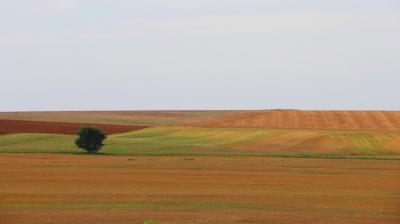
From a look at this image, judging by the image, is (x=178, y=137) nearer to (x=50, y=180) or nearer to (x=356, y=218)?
(x=50, y=180)

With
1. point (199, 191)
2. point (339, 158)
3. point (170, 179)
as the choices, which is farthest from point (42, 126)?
point (199, 191)

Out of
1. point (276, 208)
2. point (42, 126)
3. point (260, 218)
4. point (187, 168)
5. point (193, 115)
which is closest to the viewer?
point (260, 218)

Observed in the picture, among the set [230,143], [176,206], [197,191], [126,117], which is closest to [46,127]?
[230,143]

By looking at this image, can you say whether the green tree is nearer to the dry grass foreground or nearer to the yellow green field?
the yellow green field

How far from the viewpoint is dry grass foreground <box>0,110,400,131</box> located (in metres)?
102

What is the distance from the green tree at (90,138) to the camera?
78.1 metres

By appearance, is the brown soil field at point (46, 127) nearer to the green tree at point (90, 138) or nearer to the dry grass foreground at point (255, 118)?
the dry grass foreground at point (255, 118)

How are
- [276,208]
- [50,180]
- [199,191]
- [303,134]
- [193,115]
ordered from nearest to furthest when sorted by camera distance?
[276,208] → [199,191] → [50,180] → [303,134] → [193,115]

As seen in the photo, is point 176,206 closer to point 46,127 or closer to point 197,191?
point 197,191

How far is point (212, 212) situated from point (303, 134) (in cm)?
6122

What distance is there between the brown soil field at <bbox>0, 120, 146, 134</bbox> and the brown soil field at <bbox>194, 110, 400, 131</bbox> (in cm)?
1140

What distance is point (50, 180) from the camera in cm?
4612

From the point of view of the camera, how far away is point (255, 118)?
114m

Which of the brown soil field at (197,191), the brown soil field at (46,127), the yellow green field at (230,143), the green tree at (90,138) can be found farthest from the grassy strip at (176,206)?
the brown soil field at (46,127)
